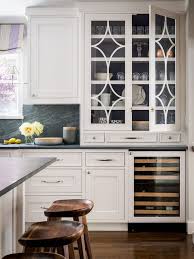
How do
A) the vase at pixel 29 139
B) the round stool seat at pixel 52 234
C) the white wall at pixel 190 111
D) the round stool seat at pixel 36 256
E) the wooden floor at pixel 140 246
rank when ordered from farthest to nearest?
the vase at pixel 29 139 → the white wall at pixel 190 111 → the wooden floor at pixel 140 246 → the round stool seat at pixel 52 234 → the round stool seat at pixel 36 256

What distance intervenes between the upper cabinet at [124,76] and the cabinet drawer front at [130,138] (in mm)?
77

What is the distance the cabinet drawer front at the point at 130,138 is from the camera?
16.3 ft

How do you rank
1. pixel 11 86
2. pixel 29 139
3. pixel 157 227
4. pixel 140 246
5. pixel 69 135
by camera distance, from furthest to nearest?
1. pixel 11 86
2. pixel 29 139
3. pixel 69 135
4. pixel 157 227
5. pixel 140 246

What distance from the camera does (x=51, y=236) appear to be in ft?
7.35

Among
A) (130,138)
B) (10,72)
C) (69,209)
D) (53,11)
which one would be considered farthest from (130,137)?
(69,209)

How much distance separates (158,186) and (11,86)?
2216mm

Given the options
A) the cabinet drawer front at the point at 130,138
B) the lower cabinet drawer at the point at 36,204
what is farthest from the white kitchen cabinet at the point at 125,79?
the lower cabinet drawer at the point at 36,204

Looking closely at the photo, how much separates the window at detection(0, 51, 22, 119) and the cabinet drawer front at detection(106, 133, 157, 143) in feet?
4.24

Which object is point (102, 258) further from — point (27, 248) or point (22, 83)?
point (22, 83)

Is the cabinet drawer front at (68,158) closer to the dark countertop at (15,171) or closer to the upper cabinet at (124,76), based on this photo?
the upper cabinet at (124,76)

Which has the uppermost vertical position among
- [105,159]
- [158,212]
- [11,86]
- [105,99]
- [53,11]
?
[53,11]

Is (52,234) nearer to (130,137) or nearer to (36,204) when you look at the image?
(36,204)

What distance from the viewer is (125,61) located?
16.5ft

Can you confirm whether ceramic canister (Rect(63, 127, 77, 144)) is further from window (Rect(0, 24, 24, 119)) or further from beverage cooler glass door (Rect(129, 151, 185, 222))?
beverage cooler glass door (Rect(129, 151, 185, 222))
